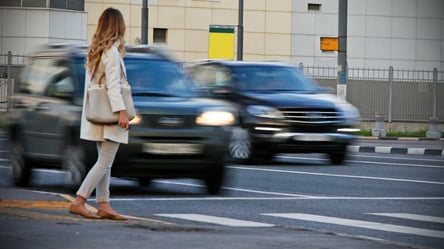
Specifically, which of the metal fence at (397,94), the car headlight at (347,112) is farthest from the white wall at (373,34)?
the car headlight at (347,112)

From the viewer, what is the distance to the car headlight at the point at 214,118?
1566 centimetres

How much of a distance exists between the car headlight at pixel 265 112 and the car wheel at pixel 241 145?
0.37 meters

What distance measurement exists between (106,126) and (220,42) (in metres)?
39.8

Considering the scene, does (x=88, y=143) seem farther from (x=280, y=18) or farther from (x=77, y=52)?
(x=280, y=18)

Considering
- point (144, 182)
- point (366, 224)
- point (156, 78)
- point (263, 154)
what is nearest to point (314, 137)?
point (263, 154)

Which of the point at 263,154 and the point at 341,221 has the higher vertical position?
the point at 341,221

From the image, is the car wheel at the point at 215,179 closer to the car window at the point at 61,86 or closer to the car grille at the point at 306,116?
the car window at the point at 61,86

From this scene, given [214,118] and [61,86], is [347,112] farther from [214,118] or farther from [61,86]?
[61,86]

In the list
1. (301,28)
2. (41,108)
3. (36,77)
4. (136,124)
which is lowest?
(136,124)

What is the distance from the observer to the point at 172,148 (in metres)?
15.4

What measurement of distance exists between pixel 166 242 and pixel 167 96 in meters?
6.57

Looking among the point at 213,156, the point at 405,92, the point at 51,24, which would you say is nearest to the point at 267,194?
the point at 213,156

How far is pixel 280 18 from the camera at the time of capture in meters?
67.6

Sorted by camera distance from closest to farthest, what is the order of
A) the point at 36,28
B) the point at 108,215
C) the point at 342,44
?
the point at 108,215 < the point at 342,44 < the point at 36,28
